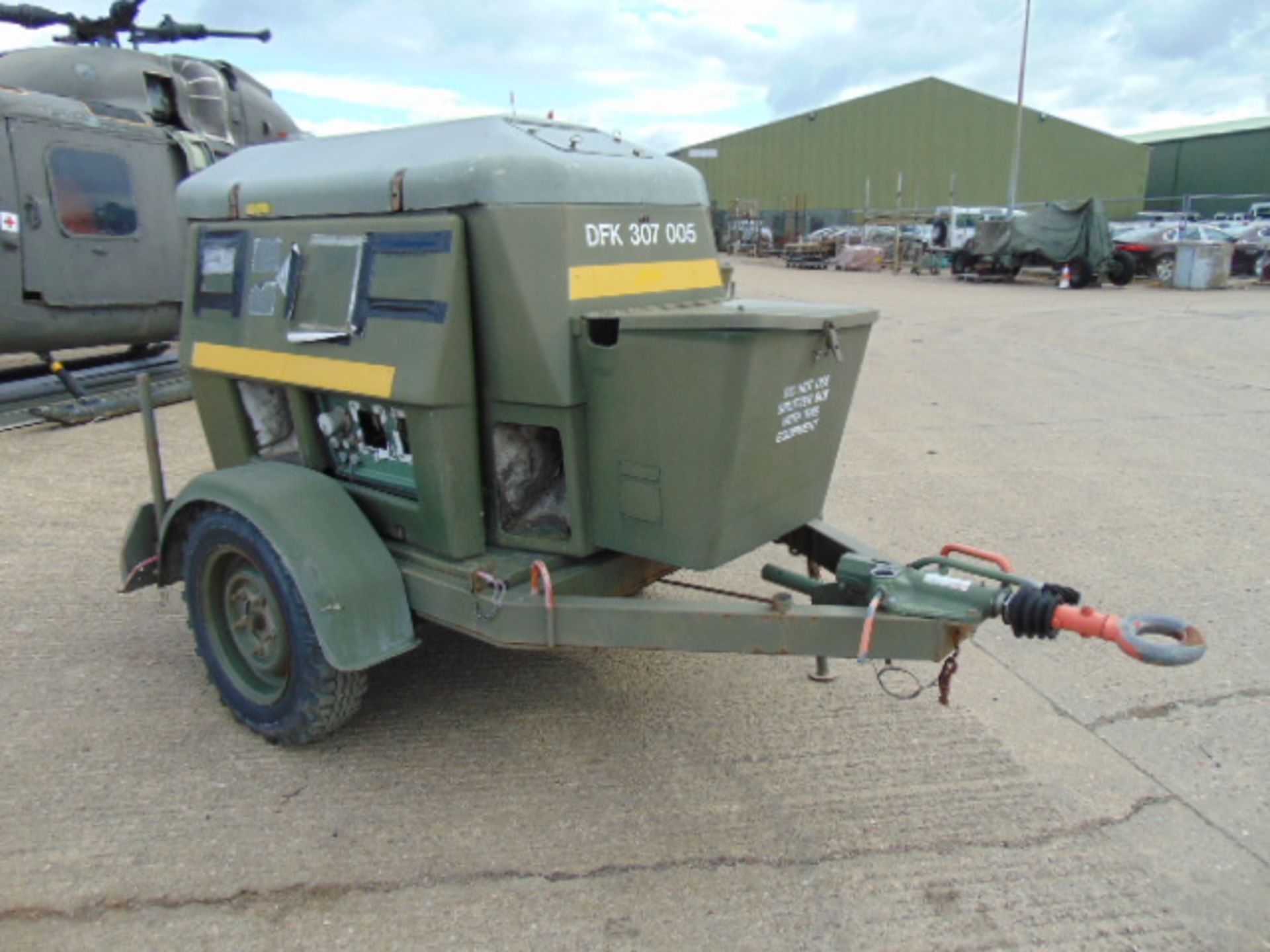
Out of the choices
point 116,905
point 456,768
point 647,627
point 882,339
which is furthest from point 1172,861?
point 882,339

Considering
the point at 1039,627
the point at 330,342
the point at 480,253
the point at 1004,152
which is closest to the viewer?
the point at 1039,627

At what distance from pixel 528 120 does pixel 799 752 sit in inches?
92.5

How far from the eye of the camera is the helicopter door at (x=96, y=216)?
24.5 feet

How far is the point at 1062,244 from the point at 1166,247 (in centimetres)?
258

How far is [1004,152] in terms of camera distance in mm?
44219

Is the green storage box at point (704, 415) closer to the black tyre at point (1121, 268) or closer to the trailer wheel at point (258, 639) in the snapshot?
the trailer wheel at point (258, 639)

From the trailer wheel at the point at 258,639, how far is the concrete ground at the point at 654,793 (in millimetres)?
151

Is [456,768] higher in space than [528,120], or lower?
lower

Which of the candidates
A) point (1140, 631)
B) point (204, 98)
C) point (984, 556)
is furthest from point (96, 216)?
point (1140, 631)

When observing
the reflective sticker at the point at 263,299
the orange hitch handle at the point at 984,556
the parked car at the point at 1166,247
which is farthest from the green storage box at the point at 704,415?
the parked car at the point at 1166,247

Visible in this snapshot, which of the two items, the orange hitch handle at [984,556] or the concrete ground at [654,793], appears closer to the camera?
the concrete ground at [654,793]

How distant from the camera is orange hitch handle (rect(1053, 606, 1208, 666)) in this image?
87.3 inches

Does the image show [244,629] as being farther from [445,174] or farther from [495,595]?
[445,174]

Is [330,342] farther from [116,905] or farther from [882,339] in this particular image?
[882,339]
